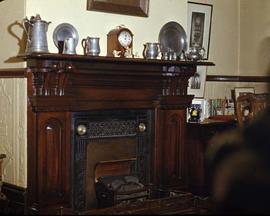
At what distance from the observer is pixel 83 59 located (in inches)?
136

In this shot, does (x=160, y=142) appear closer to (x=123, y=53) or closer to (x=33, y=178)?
(x=123, y=53)

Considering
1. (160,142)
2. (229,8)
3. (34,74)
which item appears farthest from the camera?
(229,8)

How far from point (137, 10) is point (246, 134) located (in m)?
3.20

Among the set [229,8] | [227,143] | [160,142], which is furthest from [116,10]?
[227,143]

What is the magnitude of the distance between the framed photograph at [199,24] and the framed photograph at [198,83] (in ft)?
0.78

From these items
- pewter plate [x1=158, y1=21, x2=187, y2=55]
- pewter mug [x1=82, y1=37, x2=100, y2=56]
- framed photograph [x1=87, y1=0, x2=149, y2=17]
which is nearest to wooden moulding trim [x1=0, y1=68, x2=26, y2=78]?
pewter mug [x1=82, y1=37, x2=100, y2=56]

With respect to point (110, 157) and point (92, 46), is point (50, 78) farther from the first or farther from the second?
point (110, 157)

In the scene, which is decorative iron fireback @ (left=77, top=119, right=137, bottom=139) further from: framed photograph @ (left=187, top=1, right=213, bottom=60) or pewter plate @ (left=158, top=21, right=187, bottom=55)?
framed photograph @ (left=187, top=1, right=213, bottom=60)

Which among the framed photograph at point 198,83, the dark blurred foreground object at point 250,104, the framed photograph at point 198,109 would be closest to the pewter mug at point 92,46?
the dark blurred foreground object at point 250,104

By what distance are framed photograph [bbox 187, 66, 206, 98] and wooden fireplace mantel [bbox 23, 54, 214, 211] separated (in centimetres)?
72

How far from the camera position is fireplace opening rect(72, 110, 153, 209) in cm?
368

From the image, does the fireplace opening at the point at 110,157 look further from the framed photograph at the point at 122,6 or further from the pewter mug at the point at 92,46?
the framed photograph at the point at 122,6

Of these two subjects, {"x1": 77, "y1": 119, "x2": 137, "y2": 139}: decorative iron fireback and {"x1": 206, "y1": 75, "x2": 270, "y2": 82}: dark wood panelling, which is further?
{"x1": 206, "y1": 75, "x2": 270, "y2": 82}: dark wood panelling

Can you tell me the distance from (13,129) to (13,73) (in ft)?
1.37
